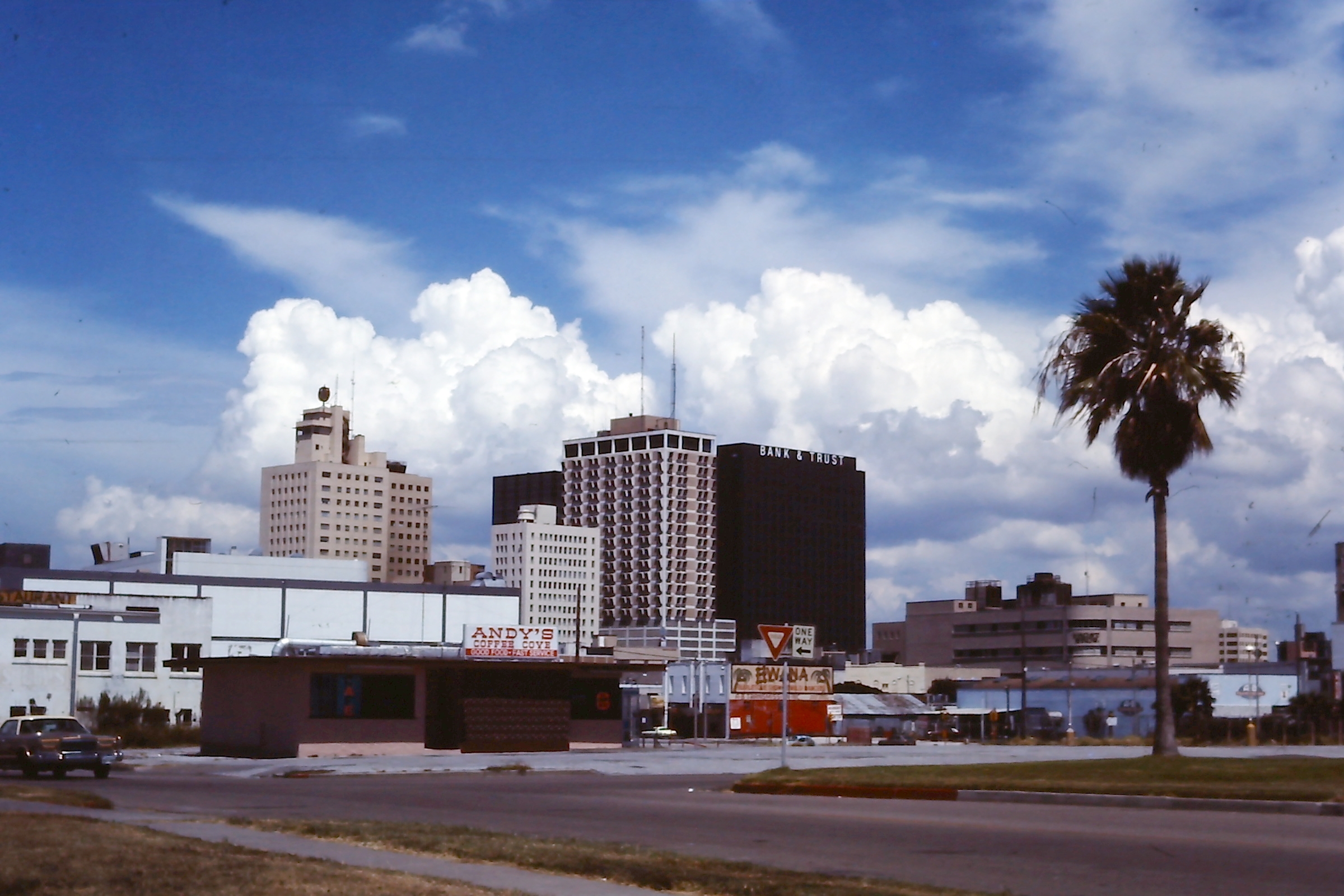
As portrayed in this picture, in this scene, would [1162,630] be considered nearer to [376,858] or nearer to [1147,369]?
[1147,369]

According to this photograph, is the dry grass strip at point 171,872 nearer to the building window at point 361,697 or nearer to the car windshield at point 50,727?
the car windshield at point 50,727

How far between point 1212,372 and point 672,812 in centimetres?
1740

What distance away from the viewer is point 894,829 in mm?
20688

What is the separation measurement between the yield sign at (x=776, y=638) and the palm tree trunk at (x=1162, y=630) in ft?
25.8

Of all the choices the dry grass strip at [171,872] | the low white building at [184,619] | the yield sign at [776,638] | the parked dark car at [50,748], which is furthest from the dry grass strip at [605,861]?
the low white building at [184,619]

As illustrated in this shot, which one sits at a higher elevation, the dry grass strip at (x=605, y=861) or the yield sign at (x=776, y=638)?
the yield sign at (x=776, y=638)

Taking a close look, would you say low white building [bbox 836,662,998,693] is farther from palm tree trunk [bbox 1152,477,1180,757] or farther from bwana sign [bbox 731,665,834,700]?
palm tree trunk [bbox 1152,477,1180,757]

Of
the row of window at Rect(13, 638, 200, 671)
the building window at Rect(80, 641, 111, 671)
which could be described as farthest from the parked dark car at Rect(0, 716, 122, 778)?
the building window at Rect(80, 641, 111, 671)

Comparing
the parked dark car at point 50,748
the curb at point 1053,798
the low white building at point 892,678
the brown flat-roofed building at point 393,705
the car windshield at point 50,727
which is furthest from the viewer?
the low white building at point 892,678

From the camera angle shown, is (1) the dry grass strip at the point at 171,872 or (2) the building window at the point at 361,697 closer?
(1) the dry grass strip at the point at 171,872

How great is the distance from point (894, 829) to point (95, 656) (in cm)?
7266

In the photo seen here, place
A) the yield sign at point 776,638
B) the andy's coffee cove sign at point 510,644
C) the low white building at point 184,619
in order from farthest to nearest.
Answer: the low white building at point 184,619 < the andy's coffee cove sign at point 510,644 < the yield sign at point 776,638

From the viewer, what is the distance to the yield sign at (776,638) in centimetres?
3253

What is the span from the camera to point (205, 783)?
113ft
